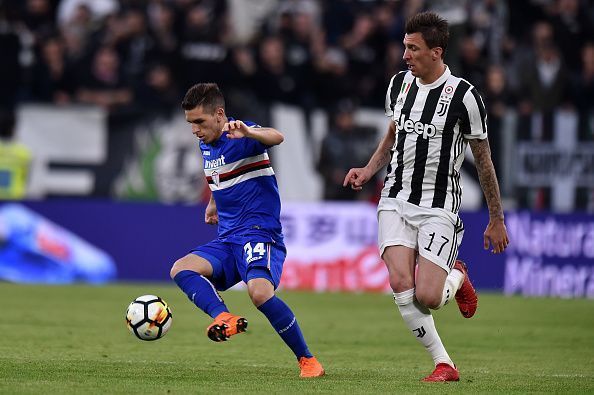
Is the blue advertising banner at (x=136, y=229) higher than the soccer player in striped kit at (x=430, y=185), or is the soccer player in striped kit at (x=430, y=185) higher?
the soccer player in striped kit at (x=430, y=185)

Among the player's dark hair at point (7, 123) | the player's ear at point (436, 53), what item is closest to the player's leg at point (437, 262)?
the player's ear at point (436, 53)

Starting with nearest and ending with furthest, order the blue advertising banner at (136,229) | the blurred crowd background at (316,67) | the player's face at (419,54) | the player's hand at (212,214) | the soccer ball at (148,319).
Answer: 1. the player's face at (419,54)
2. the soccer ball at (148,319)
3. the player's hand at (212,214)
4. the blurred crowd background at (316,67)
5. the blue advertising banner at (136,229)

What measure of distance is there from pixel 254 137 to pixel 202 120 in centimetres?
56

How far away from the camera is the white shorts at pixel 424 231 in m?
8.16

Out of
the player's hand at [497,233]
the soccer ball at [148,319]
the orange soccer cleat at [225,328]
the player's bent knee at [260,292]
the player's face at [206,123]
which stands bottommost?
the soccer ball at [148,319]

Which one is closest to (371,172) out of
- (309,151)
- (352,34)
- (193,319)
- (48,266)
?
(193,319)

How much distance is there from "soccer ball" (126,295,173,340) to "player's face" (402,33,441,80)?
8.05 ft

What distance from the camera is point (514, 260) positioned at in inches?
699

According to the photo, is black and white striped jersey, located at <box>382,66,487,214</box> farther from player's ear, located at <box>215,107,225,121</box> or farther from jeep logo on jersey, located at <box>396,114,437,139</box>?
player's ear, located at <box>215,107,225,121</box>

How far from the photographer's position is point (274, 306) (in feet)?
26.7

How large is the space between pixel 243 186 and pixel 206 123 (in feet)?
1.78

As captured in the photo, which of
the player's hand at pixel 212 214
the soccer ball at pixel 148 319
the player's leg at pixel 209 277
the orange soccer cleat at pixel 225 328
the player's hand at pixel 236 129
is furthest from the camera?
the player's hand at pixel 212 214

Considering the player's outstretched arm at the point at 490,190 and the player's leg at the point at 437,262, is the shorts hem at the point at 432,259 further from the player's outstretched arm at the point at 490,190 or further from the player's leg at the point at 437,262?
the player's outstretched arm at the point at 490,190

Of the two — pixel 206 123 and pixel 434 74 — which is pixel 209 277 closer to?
pixel 206 123
